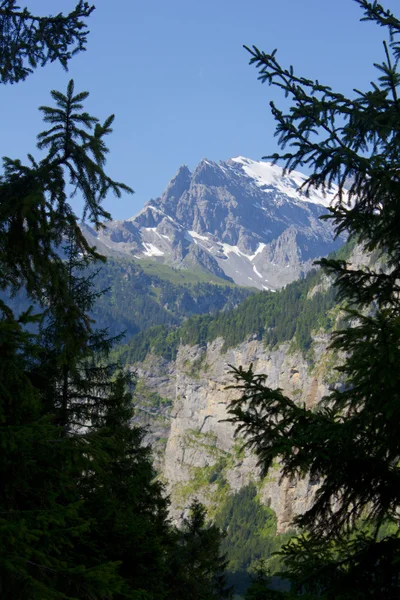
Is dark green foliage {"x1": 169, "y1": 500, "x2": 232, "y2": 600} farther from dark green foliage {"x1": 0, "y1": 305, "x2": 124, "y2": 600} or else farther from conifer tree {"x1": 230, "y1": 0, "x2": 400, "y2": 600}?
dark green foliage {"x1": 0, "y1": 305, "x2": 124, "y2": 600}

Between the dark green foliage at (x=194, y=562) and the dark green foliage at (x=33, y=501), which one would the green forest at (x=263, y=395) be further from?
the dark green foliage at (x=194, y=562)

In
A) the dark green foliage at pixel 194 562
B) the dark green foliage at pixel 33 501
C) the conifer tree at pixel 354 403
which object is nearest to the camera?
the dark green foliage at pixel 33 501

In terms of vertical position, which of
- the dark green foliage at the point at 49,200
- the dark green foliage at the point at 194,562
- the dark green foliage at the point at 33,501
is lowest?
the dark green foliage at the point at 194,562

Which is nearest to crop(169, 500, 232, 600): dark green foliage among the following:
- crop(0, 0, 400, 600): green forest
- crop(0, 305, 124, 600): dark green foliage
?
crop(0, 0, 400, 600): green forest

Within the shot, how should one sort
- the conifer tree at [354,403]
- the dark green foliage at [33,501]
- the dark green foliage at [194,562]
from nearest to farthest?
the dark green foliage at [33,501] → the conifer tree at [354,403] → the dark green foliage at [194,562]

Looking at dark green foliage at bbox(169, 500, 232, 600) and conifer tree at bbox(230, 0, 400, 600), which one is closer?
conifer tree at bbox(230, 0, 400, 600)

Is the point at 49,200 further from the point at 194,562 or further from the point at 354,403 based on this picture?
the point at 194,562

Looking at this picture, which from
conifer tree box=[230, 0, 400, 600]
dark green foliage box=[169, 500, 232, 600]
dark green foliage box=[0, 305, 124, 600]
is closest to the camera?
dark green foliage box=[0, 305, 124, 600]

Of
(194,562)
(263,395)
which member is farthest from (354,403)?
(194,562)

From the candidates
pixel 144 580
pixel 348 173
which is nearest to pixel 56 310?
pixel 348 173

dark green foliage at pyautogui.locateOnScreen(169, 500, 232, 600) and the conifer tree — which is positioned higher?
the conifer tree

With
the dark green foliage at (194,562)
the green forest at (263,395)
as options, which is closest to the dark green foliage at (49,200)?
the green forest at (263,395)

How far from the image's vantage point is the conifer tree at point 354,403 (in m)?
7.12

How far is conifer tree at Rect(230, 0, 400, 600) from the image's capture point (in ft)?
23.4
